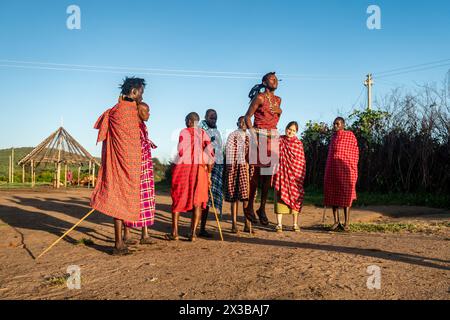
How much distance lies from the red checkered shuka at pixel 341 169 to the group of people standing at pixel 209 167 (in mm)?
15

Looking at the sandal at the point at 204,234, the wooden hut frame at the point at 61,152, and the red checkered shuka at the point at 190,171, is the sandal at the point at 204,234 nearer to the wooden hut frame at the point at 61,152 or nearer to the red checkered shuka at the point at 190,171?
the red checkered shuka at the point at 190,171

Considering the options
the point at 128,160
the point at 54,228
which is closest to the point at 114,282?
the point at 128,160

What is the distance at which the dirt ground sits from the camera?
10.7 ft

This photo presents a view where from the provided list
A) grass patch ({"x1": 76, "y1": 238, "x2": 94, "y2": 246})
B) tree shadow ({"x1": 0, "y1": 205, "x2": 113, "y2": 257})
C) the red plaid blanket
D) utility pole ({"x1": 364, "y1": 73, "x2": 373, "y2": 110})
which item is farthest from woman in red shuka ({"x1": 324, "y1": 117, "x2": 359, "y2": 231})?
utility pole ({"x1": 364, "y1": 73, "x2": 373, "y2": 110})

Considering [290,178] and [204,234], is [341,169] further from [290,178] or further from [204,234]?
[204,234]

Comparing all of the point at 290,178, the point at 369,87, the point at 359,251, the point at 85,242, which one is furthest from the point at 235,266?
the point at 369,87

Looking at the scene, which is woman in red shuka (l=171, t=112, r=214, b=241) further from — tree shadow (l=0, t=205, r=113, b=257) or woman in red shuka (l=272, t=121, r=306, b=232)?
woman in red shuka (l=272, t=121, r=306, b=232)

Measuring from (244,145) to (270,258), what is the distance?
254 cm

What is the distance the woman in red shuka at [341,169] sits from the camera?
6.95 metres

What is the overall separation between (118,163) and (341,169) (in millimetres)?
3709

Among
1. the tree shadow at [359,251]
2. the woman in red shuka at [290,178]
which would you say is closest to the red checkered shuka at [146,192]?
the tree shadow at [359,251]

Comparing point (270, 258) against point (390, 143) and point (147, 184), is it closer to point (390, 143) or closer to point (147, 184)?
point (147, 184)

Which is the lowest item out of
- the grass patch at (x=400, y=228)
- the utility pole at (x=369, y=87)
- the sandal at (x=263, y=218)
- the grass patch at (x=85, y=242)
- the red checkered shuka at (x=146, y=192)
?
the grass patch at (x=85, y=242)
